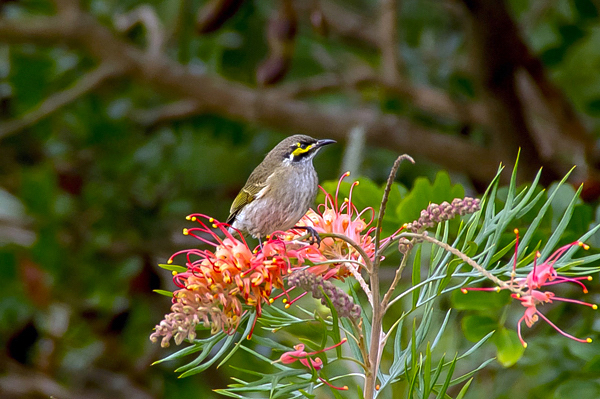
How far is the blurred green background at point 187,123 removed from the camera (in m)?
3.07

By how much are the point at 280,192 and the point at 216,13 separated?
1.11 metres

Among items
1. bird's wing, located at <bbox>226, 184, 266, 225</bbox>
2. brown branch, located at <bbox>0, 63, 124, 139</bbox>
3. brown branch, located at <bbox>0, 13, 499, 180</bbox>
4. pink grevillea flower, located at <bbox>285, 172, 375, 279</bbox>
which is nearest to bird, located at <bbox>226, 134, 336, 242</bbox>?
bird's wing, located at <bbox>226, 184, 266, 225</bbox>

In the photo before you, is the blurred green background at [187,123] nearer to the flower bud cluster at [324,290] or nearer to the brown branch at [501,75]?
the brown branch at [501,75]

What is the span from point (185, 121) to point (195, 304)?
291cm

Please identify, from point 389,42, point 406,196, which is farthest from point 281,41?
point 406,196

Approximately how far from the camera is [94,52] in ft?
11.0


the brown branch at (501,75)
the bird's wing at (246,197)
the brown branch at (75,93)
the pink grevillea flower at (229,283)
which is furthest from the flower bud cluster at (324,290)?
the brown branch at (75,93)

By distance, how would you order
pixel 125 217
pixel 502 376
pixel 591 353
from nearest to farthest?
pixel 591 353
pixel 502 376
pixel 125 217

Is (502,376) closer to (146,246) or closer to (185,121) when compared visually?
(146,246)

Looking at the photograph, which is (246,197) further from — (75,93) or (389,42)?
(75,93)

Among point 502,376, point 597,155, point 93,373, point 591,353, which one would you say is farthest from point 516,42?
point 93,373

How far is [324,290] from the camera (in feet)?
3.50

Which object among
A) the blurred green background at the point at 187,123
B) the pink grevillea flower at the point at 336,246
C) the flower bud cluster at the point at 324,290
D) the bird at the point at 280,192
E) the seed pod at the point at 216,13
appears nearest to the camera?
the flower bud cluster at the point at 324,290

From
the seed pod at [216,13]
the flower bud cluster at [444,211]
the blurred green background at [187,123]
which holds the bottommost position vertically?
the blurred green background at [187,123]
